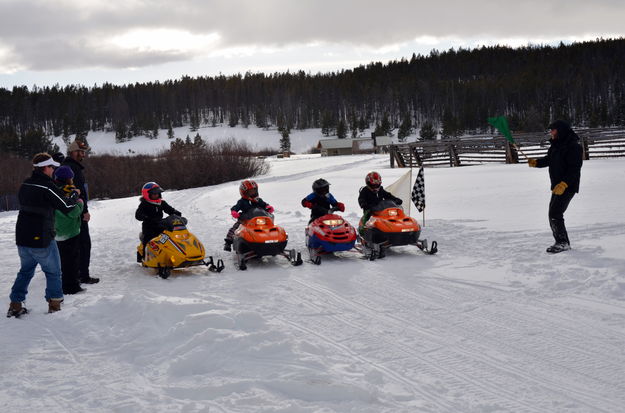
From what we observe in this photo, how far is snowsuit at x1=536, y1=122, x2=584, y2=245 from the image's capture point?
9.57m

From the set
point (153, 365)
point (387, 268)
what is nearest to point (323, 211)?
point (387, 268)

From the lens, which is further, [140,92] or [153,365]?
[140,92]

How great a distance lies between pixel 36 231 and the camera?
23.1 ft

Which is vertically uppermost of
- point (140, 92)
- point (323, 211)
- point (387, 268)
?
point (140, 92)

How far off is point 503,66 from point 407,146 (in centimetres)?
14723

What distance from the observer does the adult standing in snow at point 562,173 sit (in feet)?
31.3

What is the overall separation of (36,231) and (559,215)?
24.5ft

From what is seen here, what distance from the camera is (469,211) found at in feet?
49.4

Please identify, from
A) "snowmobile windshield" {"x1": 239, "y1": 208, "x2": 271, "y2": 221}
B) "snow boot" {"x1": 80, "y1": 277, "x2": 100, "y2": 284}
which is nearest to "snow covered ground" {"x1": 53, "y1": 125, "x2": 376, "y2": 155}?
"snowmobile windshield" {"x1": 239, "y1": 208, "x2": 271, "y2": 221}

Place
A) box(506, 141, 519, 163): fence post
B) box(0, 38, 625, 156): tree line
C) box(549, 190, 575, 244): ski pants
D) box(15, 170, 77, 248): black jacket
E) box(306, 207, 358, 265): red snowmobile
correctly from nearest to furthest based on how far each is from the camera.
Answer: box(15, 170, 77, 248): black jacket < box(549, 190, 575, 244): ski pants < box(306, 207, 358, 265): red snowmobile < box(506, 141, 519, 163): fence post < box(0, 38, 625, 156): tree line

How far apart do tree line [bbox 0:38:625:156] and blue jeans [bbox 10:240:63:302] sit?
111 m

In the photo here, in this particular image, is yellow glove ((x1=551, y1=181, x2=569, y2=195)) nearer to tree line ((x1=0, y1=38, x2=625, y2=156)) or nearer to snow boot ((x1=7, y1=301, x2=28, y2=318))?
snow boot ((x1=7, y1=301, x2=28, y2=318))

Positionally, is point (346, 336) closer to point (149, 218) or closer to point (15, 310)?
point (15, 310)

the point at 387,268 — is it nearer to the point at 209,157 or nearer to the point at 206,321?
the point at 206,321
